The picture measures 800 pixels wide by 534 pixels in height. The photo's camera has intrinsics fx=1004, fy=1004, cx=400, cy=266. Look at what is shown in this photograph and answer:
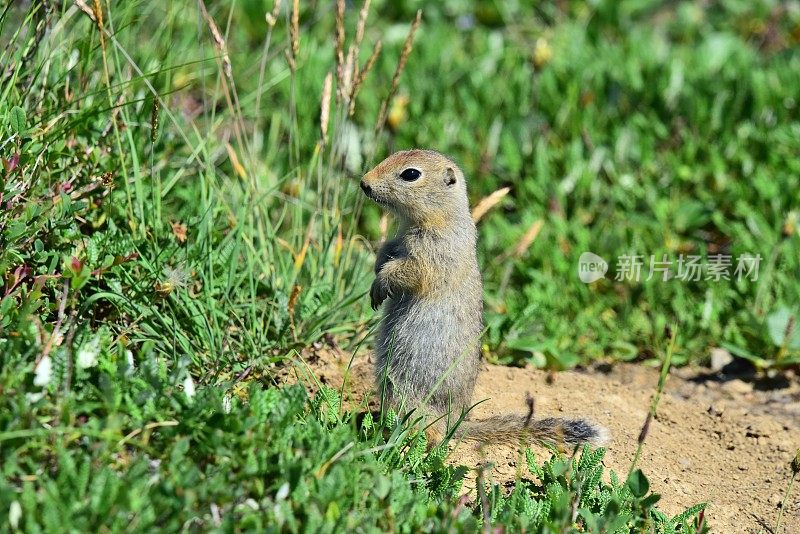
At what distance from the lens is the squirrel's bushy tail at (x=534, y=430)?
3.86 m

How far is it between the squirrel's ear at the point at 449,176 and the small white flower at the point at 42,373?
189 cm

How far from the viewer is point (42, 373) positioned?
2955mm

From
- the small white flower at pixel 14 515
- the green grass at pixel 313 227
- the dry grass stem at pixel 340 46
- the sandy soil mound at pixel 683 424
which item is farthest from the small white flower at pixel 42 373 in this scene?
the dry grass stem at pixel 340 46

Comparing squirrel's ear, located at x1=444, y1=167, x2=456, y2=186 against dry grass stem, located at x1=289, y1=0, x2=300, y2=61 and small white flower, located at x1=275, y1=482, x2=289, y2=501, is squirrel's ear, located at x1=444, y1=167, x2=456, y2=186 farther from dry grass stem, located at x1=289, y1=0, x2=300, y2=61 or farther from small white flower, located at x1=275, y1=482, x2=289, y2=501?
small white flower, located at x1=275, y1=482, x2=289, y2=501

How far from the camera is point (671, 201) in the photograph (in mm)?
6066

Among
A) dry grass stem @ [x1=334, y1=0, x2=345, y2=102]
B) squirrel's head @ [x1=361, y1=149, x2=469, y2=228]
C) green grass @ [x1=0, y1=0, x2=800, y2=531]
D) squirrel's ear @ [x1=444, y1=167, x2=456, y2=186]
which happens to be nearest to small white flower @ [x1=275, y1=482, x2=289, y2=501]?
green grass @ [x1=0, y1=0, x2=800, y2=531]

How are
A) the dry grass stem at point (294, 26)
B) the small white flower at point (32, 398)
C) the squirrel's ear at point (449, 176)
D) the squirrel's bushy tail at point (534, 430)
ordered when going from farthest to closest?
the squirrel's ear at point (449, 176)
the dry grass stem at point (294, 26)
the squirrel's bushy tail at point (534, 430)
the small white flower at point (32, 398)

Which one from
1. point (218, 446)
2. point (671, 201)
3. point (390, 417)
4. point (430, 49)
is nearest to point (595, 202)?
point (671, 201)

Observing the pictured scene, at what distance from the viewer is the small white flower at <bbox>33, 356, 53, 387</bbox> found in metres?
2.95

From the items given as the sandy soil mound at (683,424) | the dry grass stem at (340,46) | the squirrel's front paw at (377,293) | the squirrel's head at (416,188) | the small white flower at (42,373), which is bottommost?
the sandy soil mound at (683,424)

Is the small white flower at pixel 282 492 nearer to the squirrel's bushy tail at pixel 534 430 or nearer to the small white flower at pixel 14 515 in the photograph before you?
the small white flower at pixel 14 515

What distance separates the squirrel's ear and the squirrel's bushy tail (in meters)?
1.01

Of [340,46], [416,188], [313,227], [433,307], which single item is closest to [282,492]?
[433,307]

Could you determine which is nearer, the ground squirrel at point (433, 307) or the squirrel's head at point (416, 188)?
the ground squirrel at point (433, 307)
